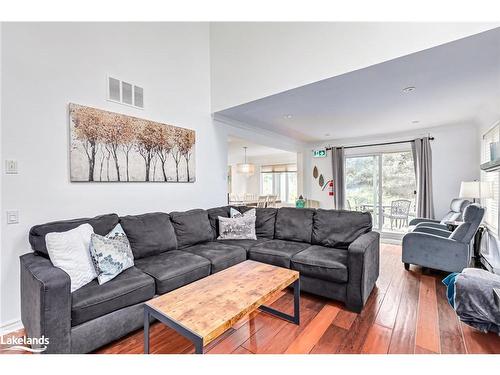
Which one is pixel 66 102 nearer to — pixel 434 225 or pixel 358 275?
pixel 358 275

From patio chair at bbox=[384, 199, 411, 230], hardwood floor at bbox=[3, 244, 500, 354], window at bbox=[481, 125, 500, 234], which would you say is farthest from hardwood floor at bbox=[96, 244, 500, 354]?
patio chair at bbox=[384, 199, 411, 230]

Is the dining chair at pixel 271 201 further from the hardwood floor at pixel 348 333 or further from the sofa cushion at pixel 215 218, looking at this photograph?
the hardwood floor at pixel 348 333

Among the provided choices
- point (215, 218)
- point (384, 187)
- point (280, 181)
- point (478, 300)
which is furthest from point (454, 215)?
point (280, 181)

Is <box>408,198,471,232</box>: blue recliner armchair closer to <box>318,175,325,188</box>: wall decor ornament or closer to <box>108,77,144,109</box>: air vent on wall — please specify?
<box>318,175,325,188</box>: wall decor ornament

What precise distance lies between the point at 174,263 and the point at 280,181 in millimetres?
7274

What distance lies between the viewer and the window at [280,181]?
898 centimetres

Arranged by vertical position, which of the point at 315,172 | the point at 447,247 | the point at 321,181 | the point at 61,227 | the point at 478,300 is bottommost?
the point at 478,300

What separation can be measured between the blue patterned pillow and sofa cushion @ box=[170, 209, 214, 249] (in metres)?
0.76

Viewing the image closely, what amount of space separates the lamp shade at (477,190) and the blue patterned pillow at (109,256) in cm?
454

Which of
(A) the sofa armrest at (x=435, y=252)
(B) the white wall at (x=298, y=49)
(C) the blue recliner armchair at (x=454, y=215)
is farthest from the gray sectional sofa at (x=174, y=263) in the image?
(C) the blue recliner armchair at (x=454, y=215)

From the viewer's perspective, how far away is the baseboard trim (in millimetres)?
2057

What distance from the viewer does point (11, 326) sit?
6.89 feet

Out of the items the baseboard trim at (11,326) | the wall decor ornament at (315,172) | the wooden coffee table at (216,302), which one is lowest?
the baseboard trim at (11,326)
